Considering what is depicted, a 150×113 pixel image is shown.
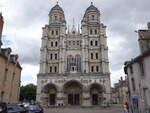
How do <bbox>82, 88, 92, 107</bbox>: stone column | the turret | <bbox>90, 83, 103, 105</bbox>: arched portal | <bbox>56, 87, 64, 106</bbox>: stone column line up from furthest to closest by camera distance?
the turret < <bbox>90, 83, 103, 105</bbox>: arched portal < <bbox>56, 87, 64, 106</bbox>: stone column < <bbox>82, 88, 92, 107</bbox>: stone column

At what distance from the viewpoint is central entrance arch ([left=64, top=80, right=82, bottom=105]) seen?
43.4 metres

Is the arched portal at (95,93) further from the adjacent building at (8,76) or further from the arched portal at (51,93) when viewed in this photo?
the adjacent building at (8,76)

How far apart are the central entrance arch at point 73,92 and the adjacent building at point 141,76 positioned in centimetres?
2448

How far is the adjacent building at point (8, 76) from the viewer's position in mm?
19266

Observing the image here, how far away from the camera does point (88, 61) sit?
46094mm

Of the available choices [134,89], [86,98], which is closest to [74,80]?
[86,98]

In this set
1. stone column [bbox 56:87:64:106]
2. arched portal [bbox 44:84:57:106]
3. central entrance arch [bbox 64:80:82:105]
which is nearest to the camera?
stone column [bbox 56:87:64:106]

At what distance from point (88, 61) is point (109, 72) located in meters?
6.26

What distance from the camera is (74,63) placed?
46.7 meters

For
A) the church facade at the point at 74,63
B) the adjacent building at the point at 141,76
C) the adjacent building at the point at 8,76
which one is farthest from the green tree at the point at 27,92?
the adjacent building at the point at 141,76

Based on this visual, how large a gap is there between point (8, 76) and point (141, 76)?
15.1 meters

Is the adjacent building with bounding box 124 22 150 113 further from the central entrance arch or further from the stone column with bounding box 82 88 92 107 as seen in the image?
the central entrance arch

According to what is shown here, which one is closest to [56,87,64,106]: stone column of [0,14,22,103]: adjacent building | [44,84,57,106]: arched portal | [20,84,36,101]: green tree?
[44,84,57,106]: arched portal

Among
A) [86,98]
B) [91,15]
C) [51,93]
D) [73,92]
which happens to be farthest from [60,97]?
[91,15]
